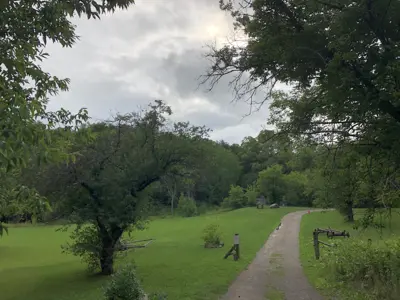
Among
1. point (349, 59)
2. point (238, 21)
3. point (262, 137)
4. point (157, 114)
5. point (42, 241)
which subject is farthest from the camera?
point (42, 241)

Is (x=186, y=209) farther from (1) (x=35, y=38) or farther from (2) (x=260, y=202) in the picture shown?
(1) (x=35, y=38)

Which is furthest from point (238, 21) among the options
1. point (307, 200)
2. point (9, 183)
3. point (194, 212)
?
point (307, 200)

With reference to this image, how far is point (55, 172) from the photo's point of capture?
52.1ft

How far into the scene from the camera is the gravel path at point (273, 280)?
1166 cm

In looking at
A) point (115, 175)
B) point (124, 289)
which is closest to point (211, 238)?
point (115, 175)

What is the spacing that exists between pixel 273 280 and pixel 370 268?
481cm

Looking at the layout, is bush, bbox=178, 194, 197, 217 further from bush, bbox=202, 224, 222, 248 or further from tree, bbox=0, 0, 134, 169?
tree, bbox=0, 0, 134, 169

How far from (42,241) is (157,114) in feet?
98.8

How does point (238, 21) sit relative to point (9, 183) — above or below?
above

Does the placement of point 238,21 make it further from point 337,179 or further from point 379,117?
point 337,179

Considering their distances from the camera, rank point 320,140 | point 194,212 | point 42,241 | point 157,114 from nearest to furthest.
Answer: point 320,140 < point 157,114 < point 42,241 < point 194,212

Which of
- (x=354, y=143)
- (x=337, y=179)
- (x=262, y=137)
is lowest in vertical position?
(x=337, y=179)

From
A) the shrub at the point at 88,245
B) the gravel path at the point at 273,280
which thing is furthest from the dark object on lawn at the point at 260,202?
the shrub at the point at 88,245

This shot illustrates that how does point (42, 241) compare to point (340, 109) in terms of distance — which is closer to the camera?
point (340, 109)
